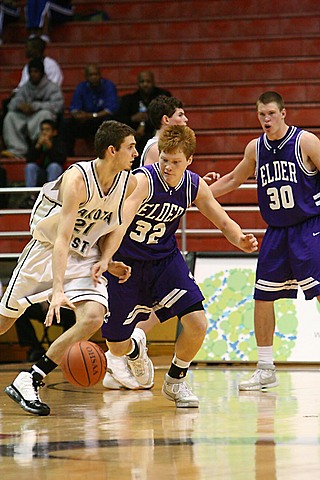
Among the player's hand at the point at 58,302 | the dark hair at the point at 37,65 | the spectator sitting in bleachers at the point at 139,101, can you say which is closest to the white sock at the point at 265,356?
the player's hand at the point at 58,302

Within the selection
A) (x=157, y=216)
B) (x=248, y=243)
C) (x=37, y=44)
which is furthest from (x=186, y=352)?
(x=37, y=44)

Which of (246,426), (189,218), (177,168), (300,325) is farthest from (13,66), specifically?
(246,426)

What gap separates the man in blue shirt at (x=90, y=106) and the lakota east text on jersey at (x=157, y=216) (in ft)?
17.0

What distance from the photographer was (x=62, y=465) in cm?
406

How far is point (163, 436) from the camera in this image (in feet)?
15.5

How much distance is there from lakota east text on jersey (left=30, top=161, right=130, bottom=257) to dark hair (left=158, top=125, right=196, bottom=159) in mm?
312

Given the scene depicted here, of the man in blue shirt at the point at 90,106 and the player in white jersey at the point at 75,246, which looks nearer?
the player in white jersey at the point at 75,246

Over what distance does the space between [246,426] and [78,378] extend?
40.4 inches

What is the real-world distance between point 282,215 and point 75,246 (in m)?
1.57

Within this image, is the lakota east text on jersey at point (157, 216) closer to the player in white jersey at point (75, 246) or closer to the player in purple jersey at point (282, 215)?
the player in white jersey at point (75, 246)

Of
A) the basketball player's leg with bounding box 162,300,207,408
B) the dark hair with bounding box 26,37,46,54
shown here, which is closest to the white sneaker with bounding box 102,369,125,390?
the basketball player's leg with bounding box 162,300,207,408

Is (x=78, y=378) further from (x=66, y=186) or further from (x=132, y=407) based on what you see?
(x=66, y=186)

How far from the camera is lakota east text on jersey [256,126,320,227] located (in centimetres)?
659

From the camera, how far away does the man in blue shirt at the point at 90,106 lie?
11.3m
